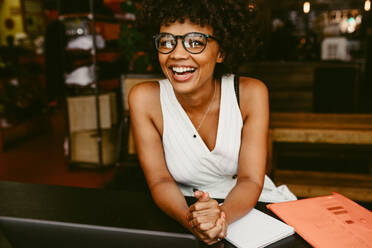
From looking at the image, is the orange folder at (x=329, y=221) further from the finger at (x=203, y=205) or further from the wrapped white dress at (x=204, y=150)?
the wrapped white dress at (x=204, y=150)

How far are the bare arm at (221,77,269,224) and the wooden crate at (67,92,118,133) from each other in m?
2.16

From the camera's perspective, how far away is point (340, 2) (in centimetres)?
607

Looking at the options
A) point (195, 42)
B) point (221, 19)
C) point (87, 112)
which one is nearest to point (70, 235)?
point (195, 42)

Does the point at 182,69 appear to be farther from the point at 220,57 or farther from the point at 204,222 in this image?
the point at 204,222

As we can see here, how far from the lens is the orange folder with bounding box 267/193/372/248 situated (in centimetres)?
74

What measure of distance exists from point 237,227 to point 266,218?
0.09 metres

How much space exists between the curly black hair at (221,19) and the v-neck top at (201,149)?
0.52 feet

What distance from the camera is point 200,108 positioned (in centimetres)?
139

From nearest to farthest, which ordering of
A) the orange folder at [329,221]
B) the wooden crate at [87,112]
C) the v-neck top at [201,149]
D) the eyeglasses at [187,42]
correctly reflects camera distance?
the orange folder at [329,221]
the eyeglasses at [187,42]
the v-neck top at [201,149]
the wooden crate at [87,112]

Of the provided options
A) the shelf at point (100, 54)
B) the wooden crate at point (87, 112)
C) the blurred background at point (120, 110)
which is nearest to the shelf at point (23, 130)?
the blurred background at point (120, 110)

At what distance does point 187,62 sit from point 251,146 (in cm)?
41

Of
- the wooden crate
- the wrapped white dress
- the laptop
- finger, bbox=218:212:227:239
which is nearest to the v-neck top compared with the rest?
the wrapped white dress

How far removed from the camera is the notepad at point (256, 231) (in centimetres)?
75

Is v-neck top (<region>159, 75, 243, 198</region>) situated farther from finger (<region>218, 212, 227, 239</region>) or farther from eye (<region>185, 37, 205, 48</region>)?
finger (<region>218, 212, 227, 239</region>)
